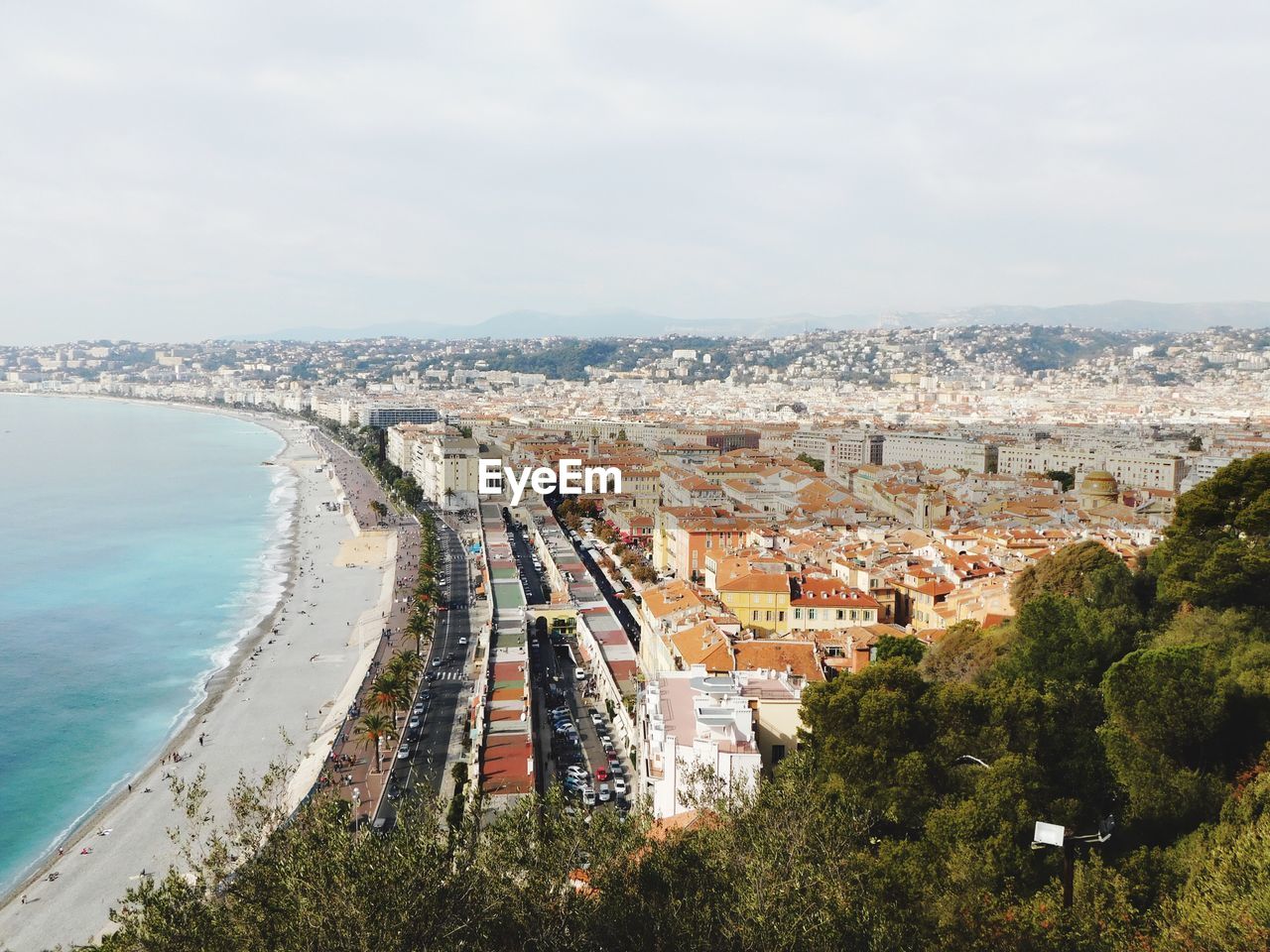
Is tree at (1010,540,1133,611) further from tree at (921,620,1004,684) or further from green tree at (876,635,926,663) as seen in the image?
green tree at (876,635,926,663)

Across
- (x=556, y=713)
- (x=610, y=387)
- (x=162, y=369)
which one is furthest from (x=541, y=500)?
(x=162, y=369)

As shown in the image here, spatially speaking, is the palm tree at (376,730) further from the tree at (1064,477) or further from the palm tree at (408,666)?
the tree at (1064,477)

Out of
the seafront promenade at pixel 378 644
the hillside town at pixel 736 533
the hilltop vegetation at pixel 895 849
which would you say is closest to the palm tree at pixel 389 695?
the seafront promenade at pixel 378 644

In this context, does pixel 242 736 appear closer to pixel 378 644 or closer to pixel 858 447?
pixel 378 644

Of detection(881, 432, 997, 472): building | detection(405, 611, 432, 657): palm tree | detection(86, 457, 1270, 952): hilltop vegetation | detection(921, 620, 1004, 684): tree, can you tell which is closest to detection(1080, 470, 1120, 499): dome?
detection(881, 432, 997, 472): building

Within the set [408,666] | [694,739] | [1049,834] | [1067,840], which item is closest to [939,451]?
[408,666]

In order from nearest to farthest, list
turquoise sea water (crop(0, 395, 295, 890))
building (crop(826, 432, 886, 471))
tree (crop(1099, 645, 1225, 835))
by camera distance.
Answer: tree (crop(1099, 645, 1225, 835)), turquoise sea water (crop(0, 395, 295, 890)), building (crop(826, 432, 886, 471))
